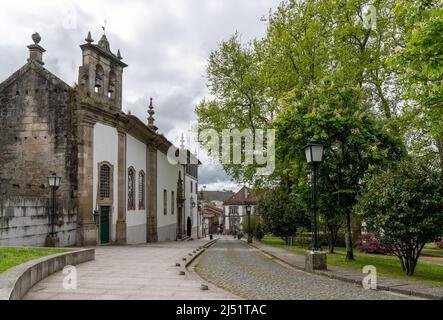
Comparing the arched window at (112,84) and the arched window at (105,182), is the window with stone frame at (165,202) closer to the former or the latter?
the arched window at (105,182)

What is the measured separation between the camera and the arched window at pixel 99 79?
25792mm

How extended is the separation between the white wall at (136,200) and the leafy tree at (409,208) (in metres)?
19.0

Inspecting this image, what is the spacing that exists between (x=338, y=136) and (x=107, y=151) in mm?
15064

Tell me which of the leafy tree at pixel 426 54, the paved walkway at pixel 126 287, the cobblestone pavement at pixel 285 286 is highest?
the leafy tree at pixel 426 54

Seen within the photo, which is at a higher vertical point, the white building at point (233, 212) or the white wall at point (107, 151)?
the white wall at point (107, 151)

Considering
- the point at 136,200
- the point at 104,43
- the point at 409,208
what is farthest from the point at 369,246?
the point at 104,43

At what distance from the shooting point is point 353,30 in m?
27.4

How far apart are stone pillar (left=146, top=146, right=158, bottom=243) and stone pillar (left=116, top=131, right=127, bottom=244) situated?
19.3ft

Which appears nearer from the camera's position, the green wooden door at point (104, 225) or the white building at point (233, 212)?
the green wooden door at point (104, 225)

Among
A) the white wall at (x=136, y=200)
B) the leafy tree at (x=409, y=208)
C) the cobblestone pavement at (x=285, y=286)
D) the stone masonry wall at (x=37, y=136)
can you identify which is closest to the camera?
the cobblestone pavement at (x=285, y=286)

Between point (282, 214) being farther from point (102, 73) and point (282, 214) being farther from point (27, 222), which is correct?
point (27, 222)

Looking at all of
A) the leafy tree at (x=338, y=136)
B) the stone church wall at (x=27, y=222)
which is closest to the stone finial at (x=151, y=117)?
the stone church wall at (x=27, y=222)

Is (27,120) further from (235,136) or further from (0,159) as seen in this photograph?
(235,136)

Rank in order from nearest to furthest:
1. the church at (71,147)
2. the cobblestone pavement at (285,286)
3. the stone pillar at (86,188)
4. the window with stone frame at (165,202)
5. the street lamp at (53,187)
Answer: the cobblestone pavement at (285,286), the street lamp at (53,187), the church at (71,147), the stone pillar at (86,188), the window with stone frame at (165,202)
